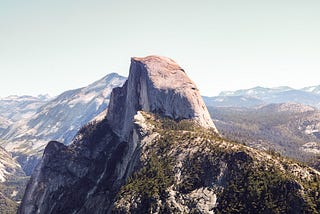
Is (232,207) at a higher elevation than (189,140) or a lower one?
lower

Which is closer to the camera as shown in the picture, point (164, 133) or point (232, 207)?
point (232, 207)

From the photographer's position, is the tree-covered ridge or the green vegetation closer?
the green vegetation

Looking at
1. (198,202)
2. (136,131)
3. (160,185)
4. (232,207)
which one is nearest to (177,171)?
(160,185)

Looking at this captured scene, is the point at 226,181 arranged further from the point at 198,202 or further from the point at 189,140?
the point at 189,140

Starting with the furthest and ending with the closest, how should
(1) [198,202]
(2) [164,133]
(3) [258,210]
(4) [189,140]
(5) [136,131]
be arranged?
(5) [136,131]
(2) [164,133]
(4) [189,140]
(1) [198,202]
(3) [258,210]

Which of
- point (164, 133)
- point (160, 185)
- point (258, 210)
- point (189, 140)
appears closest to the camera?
point (258, 210)

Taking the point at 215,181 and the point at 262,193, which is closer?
the point at 262,193

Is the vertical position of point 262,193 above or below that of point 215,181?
below

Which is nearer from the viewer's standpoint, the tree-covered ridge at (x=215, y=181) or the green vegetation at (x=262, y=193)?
the green vegetation at (x=262, y=193)
